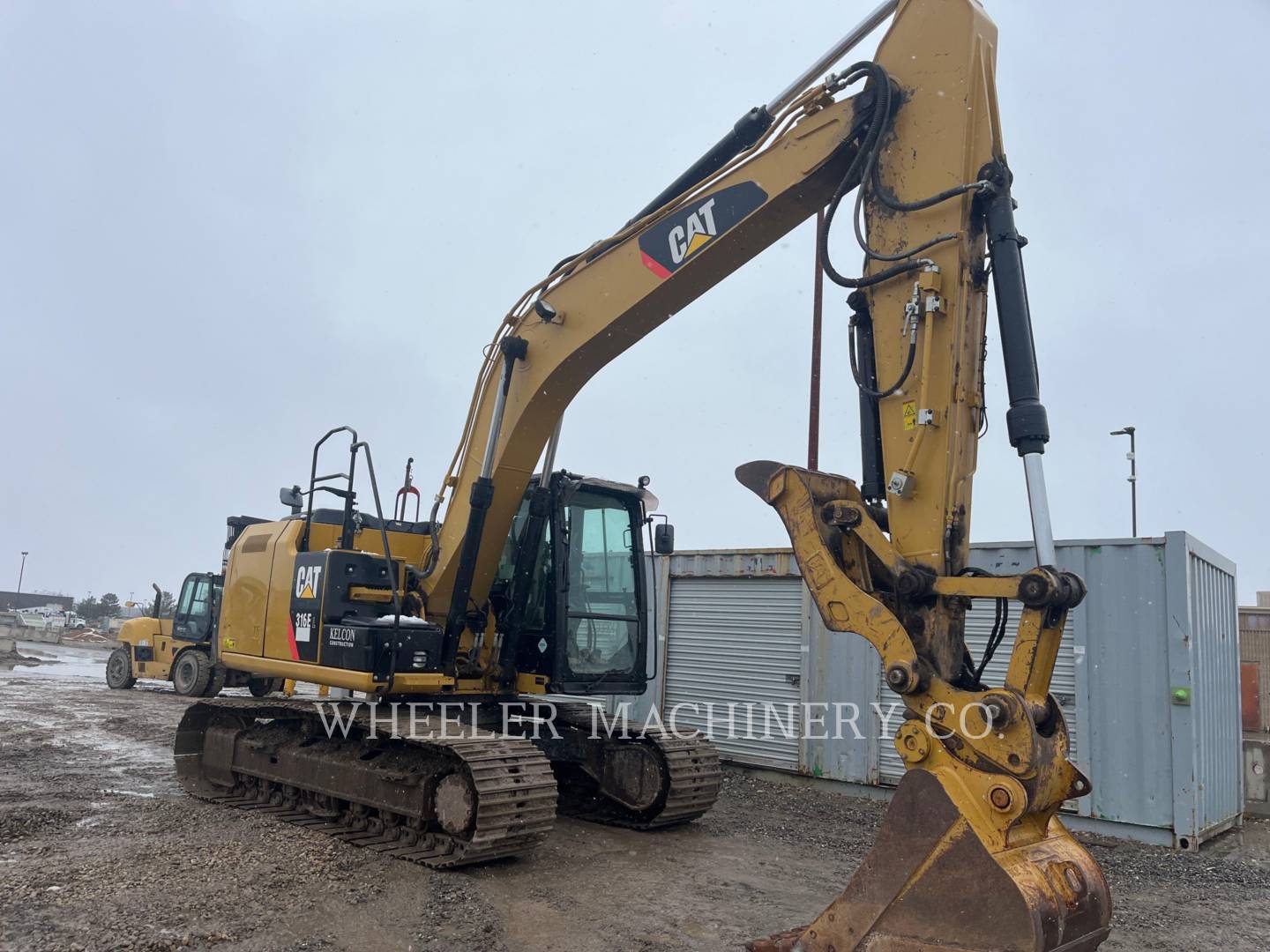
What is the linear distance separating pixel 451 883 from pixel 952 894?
3.17 meters

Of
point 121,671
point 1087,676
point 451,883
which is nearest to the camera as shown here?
point 451,883

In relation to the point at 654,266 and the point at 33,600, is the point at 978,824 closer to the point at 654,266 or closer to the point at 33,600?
the point at 654,266

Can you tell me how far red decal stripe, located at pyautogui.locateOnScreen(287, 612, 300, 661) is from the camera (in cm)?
678

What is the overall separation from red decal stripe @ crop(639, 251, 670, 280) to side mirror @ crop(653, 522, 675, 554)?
2409 mm

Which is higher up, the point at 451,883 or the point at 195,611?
the point at 195,611

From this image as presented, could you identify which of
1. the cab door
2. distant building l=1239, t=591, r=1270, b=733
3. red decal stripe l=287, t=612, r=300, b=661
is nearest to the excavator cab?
red decal stripe l=287, t=612, r=300, b=661

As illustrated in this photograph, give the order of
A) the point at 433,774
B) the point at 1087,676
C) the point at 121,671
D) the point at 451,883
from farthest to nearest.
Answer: the point at 121,671 < the point at 1087,676 < the point at 433,774 < the point at 451,883

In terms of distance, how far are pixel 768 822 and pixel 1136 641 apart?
334 cm

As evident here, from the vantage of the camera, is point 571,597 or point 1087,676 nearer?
point 571,597

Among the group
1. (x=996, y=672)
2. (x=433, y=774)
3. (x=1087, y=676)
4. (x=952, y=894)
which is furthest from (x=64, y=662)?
(x=952, y=894)

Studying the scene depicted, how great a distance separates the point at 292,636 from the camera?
6848 mm

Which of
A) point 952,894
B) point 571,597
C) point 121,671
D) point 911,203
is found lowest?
point 121,671

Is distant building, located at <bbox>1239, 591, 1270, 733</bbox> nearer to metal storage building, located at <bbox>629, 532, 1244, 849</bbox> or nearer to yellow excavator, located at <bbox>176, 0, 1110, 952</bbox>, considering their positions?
metal storage building, located at <bbox>629, 532, 1244, 849</bbox>

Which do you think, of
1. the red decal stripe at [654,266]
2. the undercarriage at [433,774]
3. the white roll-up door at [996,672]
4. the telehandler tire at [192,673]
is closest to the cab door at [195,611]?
the telehandler tire at [192,673]
